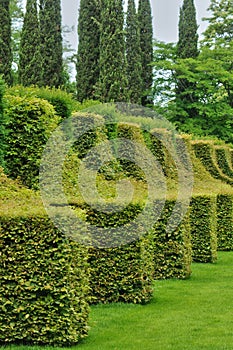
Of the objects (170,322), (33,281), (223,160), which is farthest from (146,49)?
(33,281)

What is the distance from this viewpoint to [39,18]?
30469mm

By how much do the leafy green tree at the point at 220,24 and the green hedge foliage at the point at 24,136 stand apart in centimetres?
3018

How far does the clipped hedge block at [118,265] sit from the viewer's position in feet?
28.3

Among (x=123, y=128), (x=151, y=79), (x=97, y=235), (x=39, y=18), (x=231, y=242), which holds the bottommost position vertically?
(x=231, y=242)

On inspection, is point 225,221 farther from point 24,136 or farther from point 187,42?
point 187,42

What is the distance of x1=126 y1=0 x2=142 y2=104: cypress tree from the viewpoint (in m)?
33.3

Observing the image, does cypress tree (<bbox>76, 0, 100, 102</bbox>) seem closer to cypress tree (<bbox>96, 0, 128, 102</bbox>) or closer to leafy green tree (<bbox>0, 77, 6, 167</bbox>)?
cypress tree (<bbox>96, 0, 128, 102</bbox>)

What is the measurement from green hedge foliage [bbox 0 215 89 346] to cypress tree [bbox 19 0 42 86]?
20.4 metres

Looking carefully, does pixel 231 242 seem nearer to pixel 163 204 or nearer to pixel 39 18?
pixel 163 204

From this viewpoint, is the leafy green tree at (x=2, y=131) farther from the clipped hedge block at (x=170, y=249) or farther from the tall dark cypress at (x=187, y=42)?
the tall dark cypress at (x=187, y=42)

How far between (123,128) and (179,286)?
475 centimetres

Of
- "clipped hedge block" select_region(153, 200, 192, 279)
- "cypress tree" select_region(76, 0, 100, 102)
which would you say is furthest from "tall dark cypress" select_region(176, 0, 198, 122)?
"clipped hedge block" select_region(153, 200, 192, 279)

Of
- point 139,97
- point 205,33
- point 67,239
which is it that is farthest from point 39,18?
point 67,239

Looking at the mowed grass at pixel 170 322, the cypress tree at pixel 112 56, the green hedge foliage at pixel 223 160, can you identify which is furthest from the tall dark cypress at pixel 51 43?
the mowed grass at pixel 170 322
